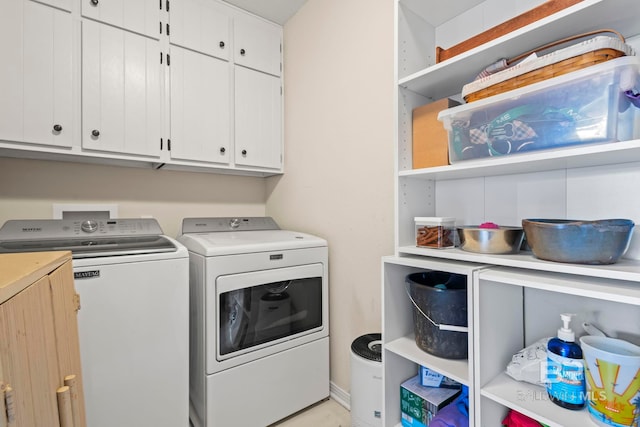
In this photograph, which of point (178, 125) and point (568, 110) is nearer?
point (568, 110)

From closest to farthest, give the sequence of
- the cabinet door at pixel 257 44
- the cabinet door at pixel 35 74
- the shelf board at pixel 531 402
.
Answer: the shelf board at pixel 531 402 → the cabinet door at pixel 35 74 → the cabinet door at pixel 257 44

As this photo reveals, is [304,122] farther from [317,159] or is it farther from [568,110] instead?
[568,110]

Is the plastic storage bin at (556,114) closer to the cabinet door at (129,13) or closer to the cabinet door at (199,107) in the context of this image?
the cabinet door at (199,107)

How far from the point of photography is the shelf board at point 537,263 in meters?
0.72

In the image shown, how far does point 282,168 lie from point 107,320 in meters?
1.50

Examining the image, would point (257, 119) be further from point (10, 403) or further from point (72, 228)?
point (10, 403)

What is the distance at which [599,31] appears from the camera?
0.83 metres

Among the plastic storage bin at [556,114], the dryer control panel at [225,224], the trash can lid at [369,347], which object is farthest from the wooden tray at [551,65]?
the dryer control panel at [225,224]

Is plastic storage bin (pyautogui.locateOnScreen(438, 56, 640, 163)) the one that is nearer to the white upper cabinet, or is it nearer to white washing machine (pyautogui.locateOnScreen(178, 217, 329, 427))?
white washing machine (pyautogui.locateOnScreen(178, 217, 329, 427))

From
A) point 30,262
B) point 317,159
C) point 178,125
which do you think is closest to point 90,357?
point 30,262

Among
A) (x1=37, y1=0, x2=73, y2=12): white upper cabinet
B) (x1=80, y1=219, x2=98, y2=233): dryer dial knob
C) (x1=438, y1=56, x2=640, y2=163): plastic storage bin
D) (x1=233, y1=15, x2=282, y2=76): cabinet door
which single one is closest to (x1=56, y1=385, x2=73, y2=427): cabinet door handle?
(x1=80, y1=219, x2=98, y2=233): dryer dial knob

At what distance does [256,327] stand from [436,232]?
3.65 feet

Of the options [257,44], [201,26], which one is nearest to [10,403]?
[201,26]

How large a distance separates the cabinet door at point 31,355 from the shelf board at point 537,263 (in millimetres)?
1061
